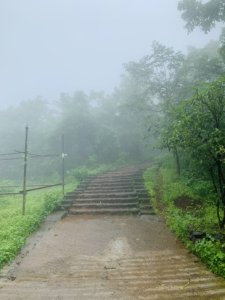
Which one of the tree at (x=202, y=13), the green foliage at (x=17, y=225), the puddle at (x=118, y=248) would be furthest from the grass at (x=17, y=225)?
the tree at (x=202, y=13)

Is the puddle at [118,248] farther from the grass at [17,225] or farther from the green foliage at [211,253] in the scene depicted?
the grass at [17,225]

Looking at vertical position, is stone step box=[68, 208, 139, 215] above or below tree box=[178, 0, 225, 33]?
below

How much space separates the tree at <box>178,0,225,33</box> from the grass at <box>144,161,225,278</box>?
317 inches

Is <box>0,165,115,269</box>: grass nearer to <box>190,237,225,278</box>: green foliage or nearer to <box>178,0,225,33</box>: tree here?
<box>190,237,225,278</box>: green foliage

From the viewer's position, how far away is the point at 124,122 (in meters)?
32.6

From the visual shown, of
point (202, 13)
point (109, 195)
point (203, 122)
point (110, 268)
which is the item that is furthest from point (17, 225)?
point (202, 13)

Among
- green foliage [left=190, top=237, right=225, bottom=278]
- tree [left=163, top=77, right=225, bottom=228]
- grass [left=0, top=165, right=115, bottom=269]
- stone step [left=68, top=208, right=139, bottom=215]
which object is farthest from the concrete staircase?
green foliage [left=190, top=237, right=225, bottom=278]

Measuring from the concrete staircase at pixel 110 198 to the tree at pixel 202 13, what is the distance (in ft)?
28.9

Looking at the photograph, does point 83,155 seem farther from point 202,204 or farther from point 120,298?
point 120,298

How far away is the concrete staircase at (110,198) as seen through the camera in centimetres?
1278

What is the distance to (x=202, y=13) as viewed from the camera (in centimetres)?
1620

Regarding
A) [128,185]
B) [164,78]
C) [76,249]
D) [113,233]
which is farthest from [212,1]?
[76,249]

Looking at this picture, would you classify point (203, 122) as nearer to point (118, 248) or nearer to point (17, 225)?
point (118, 248)

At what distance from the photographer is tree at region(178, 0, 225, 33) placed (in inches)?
614
